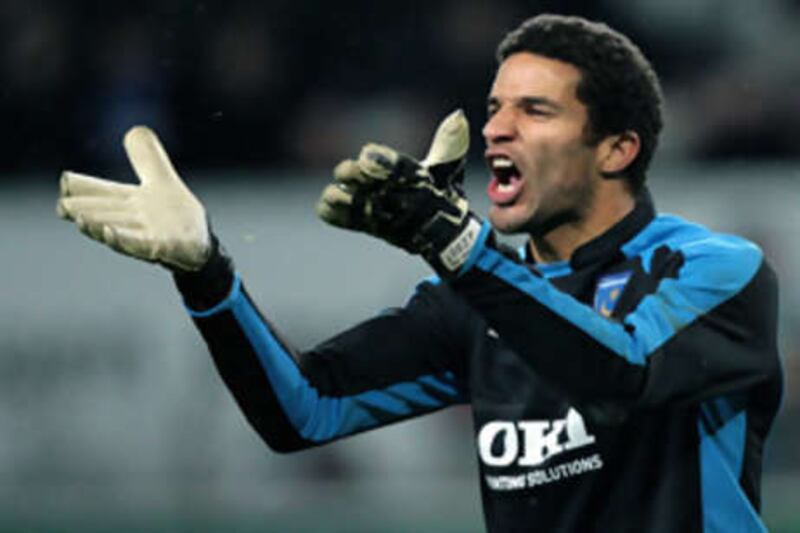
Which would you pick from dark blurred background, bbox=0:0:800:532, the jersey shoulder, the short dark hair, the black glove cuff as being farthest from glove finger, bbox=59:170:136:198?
A: dark blurred background, bbox=0:0:800:532

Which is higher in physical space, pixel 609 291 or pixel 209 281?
pixel 209 281

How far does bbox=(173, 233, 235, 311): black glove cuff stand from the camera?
3875 millimetres

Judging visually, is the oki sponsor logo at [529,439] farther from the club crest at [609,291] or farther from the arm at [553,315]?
the arm at [553,315]

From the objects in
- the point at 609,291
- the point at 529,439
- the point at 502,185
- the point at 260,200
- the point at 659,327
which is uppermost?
the point at 260,200

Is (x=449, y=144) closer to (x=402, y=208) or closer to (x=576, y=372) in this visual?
(x=402, y=208)

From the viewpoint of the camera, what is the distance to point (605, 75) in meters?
4.00

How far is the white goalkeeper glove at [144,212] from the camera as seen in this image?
140 inches

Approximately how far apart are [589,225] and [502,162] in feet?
0.82

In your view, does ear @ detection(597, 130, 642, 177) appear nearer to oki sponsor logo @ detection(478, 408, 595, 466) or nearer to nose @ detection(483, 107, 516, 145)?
nose @ detection(483, 107, 516, 145)

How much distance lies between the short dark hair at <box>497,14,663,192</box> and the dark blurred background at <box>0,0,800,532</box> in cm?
502

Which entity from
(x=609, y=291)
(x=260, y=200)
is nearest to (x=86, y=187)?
(x=609, y=291)

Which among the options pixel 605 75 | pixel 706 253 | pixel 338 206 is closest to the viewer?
pixel 338 206

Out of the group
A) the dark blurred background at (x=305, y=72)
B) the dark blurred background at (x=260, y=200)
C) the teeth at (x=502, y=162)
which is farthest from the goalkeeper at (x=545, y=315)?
the dark blurred background at (x=305, y=72)

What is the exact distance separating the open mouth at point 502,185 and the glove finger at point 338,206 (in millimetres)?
514
